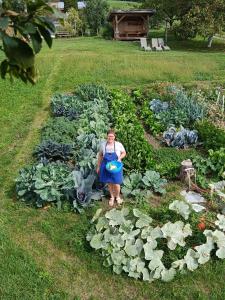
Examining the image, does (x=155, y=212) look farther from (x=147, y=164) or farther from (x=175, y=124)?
(x=175, y=124)

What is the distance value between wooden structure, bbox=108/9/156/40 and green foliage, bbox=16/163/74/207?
25.3 m

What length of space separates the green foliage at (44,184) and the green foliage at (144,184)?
3.58ft

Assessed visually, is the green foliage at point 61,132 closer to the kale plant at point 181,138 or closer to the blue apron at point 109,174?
the kale plant at point 181,138

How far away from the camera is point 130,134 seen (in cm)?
1083

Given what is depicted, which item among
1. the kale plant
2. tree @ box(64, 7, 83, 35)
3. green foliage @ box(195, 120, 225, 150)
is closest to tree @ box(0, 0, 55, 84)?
green foliage @ box(195, 120, 225, 150)

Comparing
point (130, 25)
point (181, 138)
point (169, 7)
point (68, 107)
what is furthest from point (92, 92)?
point (130, 25)

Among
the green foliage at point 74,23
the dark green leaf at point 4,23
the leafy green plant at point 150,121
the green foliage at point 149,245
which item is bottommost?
the green foliage at point 74,23

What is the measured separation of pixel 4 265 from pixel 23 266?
28 cm

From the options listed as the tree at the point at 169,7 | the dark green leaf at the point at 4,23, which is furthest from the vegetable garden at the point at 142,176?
the tree at the point at 169,7

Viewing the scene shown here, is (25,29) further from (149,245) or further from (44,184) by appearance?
(44,184)

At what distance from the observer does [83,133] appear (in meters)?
11.1

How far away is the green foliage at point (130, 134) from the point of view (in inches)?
370

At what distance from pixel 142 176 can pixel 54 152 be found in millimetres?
2211

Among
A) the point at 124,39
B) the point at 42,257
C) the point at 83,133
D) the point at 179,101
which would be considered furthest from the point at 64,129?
the point at 124,39
